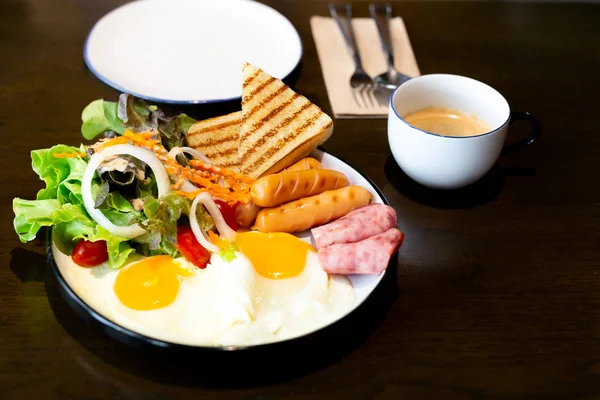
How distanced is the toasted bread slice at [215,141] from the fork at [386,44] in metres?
0.83

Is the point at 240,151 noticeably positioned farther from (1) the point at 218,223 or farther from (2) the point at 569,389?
(2) the point at 569,389

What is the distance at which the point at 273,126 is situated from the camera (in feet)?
6.45

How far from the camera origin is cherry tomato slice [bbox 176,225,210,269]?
1587 mm

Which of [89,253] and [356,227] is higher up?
[89,253]

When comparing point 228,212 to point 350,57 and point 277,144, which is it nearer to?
point 277,144

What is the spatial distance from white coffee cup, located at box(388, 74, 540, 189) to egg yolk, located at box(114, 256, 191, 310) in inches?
32.8

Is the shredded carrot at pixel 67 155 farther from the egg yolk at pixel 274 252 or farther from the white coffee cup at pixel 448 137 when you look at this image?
the white coffee cup at pixel 448 137

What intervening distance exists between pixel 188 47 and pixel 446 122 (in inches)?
47.5


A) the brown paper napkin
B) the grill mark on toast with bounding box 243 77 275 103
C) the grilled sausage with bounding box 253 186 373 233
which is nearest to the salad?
the grilled sausage with bounding box 253 186 373 233

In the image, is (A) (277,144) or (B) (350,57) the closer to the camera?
(A) (277,144)

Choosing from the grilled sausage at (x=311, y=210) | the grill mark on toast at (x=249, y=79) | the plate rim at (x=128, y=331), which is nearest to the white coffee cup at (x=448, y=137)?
the grilled sausage at (x=311, y=210)

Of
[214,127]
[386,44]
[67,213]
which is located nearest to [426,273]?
[214,127]

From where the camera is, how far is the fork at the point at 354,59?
8.15ft

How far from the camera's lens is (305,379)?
4.57 ft
